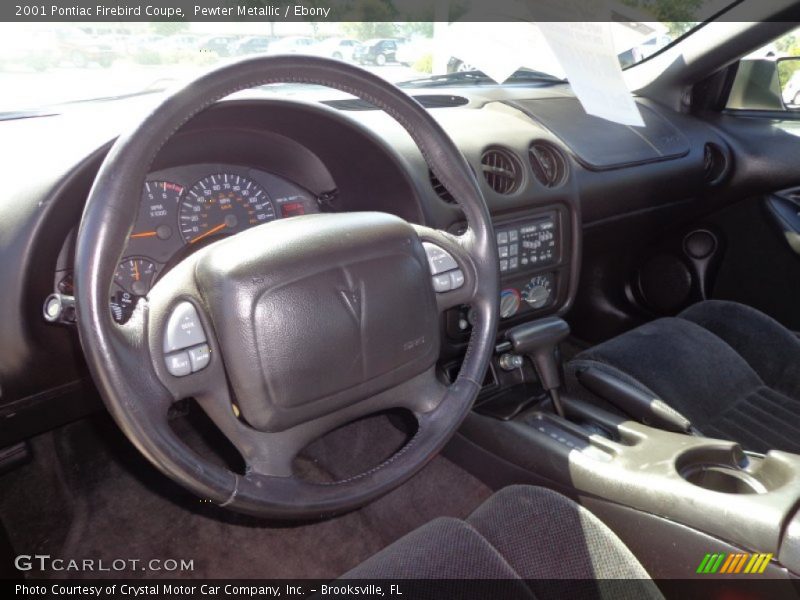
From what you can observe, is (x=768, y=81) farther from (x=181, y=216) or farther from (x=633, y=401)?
(x=181, y=216)

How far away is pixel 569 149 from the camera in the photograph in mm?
1994

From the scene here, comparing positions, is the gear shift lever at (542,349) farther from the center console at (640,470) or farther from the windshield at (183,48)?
the windshield at (183,48)

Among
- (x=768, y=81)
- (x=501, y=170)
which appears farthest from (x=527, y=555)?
(x=768, y=81)

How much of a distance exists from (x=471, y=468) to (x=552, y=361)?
329 mm

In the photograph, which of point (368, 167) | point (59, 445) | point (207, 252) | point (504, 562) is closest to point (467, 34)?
point (368, 167)

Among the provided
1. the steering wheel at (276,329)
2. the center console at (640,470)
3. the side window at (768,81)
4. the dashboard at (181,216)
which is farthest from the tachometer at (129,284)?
the side window at (768,81)

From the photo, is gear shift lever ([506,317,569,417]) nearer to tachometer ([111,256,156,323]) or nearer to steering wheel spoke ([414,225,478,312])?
steering wheel spoke ([414,225,478,312])

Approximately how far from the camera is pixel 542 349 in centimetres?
161

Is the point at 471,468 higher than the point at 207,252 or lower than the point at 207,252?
lower

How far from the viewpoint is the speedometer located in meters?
1.35

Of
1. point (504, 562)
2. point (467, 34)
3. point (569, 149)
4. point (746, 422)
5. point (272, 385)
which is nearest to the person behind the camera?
point (272, 385)

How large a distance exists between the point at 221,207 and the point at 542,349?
786mm

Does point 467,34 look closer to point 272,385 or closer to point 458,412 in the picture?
point 458,412

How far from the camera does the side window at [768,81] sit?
2.34 meters
